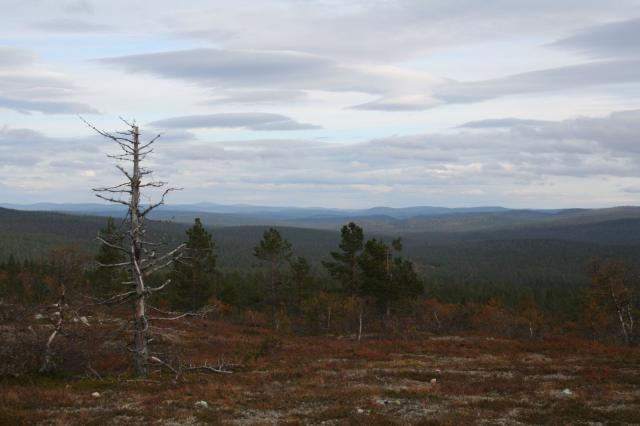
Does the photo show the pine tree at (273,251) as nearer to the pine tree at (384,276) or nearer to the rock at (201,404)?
the pine tree at (384,276)

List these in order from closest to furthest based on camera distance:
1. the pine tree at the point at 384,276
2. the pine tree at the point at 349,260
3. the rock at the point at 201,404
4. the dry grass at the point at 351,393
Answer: the dry grass at the point at 351,393 → the rock at the point at 201,404 → the pine tree at the point at 384,276 → the pine tree at the point at 349,260

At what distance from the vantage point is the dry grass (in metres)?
15.9

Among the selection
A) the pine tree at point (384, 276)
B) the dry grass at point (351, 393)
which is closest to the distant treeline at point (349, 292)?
the pine tree at point (384, 276)

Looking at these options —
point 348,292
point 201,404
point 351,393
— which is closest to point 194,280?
point 348,292

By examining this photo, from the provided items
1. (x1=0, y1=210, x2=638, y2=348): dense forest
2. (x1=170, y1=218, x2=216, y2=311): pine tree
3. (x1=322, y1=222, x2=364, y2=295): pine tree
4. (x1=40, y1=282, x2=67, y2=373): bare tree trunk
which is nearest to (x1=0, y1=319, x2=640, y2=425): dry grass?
(x1=40, y1=282, x2=67, y2=373): bare tree trunk

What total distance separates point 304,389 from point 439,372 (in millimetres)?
8270

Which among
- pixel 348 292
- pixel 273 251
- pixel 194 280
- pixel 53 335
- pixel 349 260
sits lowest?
pixel 348 292

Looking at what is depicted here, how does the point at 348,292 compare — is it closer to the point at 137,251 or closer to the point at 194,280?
the point at 194,280

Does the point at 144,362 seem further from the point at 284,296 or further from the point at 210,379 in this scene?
the point at 284,296

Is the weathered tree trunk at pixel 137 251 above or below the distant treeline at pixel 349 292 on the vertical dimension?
above

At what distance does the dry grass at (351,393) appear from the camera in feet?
52.3

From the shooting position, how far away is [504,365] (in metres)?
29.4

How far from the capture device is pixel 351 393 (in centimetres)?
2017

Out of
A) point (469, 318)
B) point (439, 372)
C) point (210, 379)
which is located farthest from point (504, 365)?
point (469, 318)
